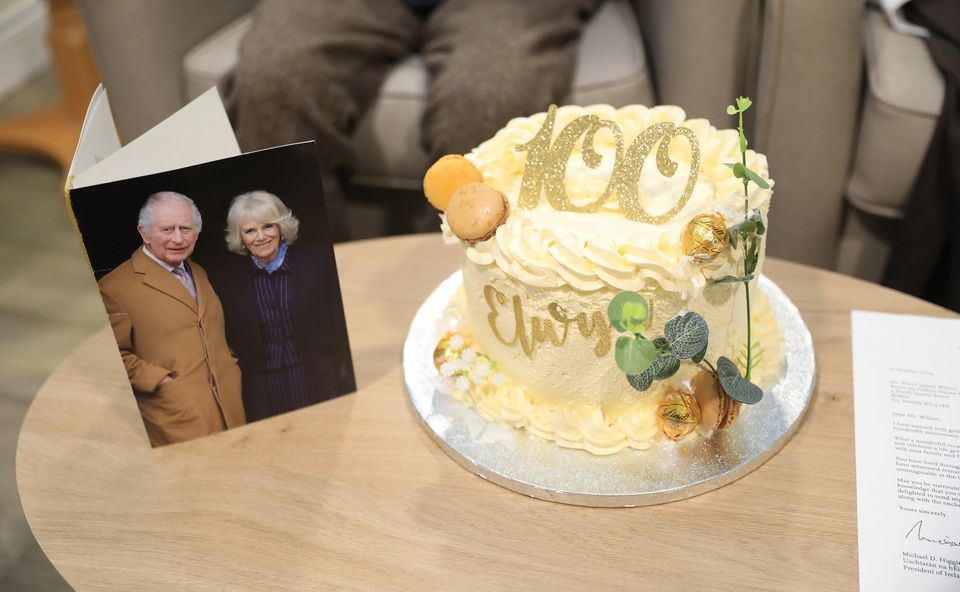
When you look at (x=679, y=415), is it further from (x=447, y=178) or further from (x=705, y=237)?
(x=447, y=178)

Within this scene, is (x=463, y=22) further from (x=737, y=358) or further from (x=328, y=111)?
(x=737, y=358)

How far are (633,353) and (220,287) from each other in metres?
0.40

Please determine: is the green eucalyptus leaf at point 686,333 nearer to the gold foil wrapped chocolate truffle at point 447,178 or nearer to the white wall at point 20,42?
the gold foil wrapped chocolate truffle at point 447,178

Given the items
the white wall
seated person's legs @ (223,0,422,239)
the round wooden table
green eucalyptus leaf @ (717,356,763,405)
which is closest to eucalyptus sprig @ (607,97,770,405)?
green eucalyptus leaf @ (717,356,763,405)

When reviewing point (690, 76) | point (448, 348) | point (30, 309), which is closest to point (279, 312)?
point (448, 348)

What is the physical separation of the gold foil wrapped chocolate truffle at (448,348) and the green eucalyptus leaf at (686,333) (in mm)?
266

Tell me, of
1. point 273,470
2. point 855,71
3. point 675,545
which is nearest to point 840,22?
point 855,71

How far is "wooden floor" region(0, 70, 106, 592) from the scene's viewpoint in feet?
4.56

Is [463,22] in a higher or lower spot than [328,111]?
higher

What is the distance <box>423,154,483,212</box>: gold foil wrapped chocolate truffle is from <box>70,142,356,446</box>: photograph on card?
109 mm

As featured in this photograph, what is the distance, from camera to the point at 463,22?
152 cm

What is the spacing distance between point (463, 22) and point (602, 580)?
3.53ft

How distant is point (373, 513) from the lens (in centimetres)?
81
